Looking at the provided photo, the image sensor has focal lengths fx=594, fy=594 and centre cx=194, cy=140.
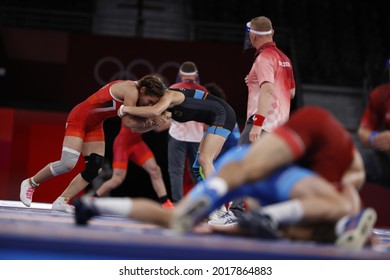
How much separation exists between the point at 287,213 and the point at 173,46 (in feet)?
19.0

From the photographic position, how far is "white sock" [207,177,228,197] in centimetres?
210

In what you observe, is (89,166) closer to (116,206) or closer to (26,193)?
(26,193)

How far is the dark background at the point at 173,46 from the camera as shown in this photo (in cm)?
750

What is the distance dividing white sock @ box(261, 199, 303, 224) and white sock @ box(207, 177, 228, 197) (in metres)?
0.20

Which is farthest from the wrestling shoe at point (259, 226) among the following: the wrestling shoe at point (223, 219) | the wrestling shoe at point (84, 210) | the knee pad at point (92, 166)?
the knee pad at point (92, 166)

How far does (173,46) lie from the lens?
Answer: 304 inches

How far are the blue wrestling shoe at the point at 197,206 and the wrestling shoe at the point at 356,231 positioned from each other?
0.47 meters

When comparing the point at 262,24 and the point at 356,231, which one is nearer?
the point at 356,231

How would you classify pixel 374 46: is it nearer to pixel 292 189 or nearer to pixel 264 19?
pixel 264 19

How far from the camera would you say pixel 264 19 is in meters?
4.30

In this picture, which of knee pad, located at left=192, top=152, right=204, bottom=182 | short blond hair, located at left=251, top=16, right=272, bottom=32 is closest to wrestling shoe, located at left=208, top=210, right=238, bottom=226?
knee pad, located at left=192, top=152, right=204, bottom=182

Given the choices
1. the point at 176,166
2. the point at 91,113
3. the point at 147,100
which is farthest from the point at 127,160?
the point at 147,100

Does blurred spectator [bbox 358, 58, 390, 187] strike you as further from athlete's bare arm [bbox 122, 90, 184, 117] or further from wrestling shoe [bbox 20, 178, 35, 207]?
wrestling shoe [bbox 20, 178, 35, 207]

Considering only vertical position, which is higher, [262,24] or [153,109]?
[262,24]
